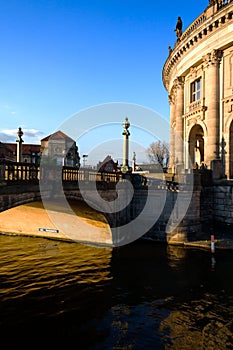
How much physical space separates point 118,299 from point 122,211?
8.67 meters

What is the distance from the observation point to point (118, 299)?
10555 millimetres

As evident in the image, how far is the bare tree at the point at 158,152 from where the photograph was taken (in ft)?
204

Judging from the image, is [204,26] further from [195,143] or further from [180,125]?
[195,143]

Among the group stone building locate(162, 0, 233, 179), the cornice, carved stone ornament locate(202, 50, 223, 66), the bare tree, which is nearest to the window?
stone building locate(162, 0, 233, 179)

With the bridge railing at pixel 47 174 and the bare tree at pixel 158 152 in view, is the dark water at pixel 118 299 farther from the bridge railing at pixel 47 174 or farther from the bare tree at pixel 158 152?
the bare tree at pixel 158 152

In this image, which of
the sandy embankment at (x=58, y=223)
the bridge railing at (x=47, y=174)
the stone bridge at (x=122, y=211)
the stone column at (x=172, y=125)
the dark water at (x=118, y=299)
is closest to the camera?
the dark water at (x=118, y=299)

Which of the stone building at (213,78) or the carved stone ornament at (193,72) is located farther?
the carved stone ornament at (193,72)

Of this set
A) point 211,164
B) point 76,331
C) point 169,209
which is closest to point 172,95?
point 211,164

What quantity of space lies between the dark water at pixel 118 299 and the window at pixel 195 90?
46.8 feet

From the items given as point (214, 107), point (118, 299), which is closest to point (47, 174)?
point (118, 299)

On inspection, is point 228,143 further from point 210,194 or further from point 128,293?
point 128,293

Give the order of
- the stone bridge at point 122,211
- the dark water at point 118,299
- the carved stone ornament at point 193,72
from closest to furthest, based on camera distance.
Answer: the dark water at point 118,299, the stone bridge at point 122,211, the carved stone ornament at point 193,72

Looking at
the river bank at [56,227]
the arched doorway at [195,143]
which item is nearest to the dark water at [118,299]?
the river bank at [56,227]

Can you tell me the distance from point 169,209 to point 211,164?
5165 millimetres
